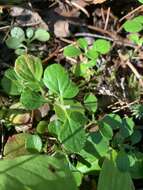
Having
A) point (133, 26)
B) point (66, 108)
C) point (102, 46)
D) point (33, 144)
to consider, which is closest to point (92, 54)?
point (102, 46)

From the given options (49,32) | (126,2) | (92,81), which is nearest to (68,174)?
(92,81)

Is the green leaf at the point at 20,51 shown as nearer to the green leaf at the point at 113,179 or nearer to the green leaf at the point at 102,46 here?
the green leaf at the point at 102,46

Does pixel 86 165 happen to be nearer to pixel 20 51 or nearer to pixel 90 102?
pixel 90 102

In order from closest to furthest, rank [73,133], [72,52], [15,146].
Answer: [73,133] < [15,146] < [72,52]

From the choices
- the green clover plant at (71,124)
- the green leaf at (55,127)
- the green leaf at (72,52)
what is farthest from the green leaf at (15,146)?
the green leaf at (72,52)

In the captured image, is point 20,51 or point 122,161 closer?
point 122,161

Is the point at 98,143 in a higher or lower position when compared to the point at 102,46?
lower

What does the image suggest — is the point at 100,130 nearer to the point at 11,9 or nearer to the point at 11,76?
the point at 11,76
